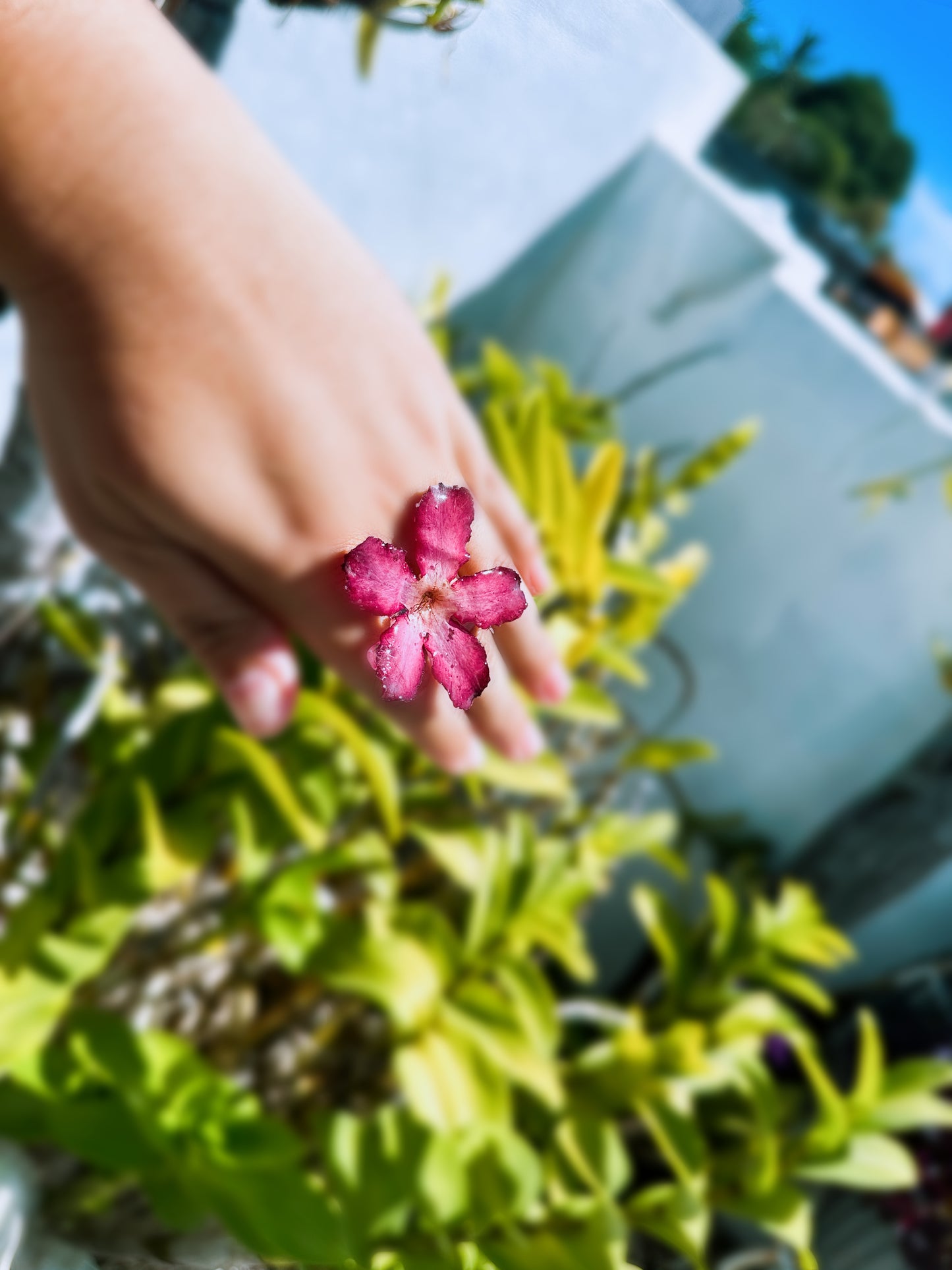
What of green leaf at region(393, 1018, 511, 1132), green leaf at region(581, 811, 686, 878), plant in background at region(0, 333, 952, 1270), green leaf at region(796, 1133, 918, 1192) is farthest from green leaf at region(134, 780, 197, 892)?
green leaf at region(796, 1133, 918, 1192)

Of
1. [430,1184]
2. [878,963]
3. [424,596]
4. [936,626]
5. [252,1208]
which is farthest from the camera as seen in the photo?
[878,963]

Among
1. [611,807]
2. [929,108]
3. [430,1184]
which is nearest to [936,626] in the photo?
[611,807]

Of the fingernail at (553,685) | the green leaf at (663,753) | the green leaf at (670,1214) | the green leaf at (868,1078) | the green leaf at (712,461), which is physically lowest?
the green leaf at (868,1078)

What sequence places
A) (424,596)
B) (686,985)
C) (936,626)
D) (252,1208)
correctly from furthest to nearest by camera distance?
1. (936,626)
2. (686,985)
3. (252,1208)
4. (424,596)

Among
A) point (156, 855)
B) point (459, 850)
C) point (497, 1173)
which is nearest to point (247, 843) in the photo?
point (156, 855)

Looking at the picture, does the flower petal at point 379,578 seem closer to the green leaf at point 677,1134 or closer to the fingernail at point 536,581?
the fingernail at point 536,581

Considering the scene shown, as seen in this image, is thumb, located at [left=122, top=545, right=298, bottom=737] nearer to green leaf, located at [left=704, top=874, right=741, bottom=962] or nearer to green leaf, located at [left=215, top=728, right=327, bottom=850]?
green leaf, located at [left=215, top=728, right=327, bottom=850]

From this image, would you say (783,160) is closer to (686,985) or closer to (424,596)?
(424,596)

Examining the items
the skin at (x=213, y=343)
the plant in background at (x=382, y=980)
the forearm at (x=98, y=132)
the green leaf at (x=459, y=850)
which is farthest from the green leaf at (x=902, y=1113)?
the forearm at (x=98, y=132)
